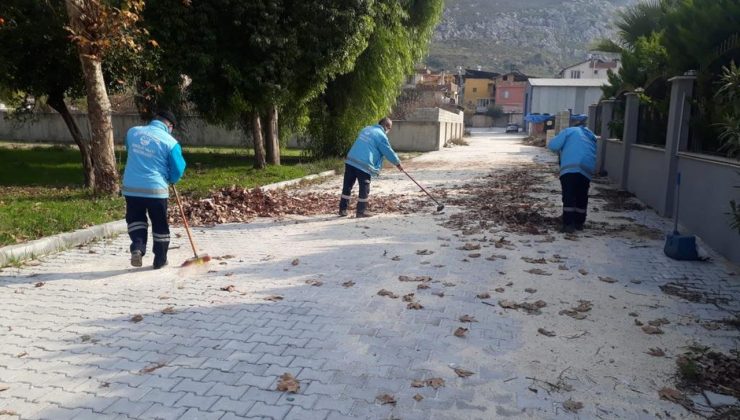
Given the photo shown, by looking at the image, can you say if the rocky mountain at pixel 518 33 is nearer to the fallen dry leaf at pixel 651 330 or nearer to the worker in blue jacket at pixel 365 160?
the worker in blue jacket at pixel 365 160

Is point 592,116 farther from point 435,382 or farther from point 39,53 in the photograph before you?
point 435,382

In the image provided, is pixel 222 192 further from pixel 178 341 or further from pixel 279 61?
pixel 178 341

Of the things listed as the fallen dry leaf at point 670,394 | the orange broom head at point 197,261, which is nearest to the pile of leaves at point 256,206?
the orange broom head at point 197,261

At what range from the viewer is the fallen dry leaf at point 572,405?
3.45m

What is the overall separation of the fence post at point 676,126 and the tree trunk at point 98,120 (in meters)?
9.94

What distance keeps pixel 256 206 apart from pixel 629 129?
8.98m

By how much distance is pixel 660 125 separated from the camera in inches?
444

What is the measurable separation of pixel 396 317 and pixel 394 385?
1268mm

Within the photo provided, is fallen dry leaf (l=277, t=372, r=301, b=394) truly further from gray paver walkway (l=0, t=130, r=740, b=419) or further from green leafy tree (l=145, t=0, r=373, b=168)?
green leafy tree (l=145, t=0, r=373, b=168)

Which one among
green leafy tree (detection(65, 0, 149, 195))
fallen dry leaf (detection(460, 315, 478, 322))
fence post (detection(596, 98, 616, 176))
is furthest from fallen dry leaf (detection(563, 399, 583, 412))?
fence post (detection(596, 98, 616, 176))

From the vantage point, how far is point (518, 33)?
138 m

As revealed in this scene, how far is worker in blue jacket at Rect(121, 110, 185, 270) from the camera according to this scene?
6.17 m

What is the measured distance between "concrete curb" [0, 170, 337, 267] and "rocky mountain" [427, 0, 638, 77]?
11581 centimetres

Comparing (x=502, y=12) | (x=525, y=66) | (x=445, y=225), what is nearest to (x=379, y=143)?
(x=445, y=225)
